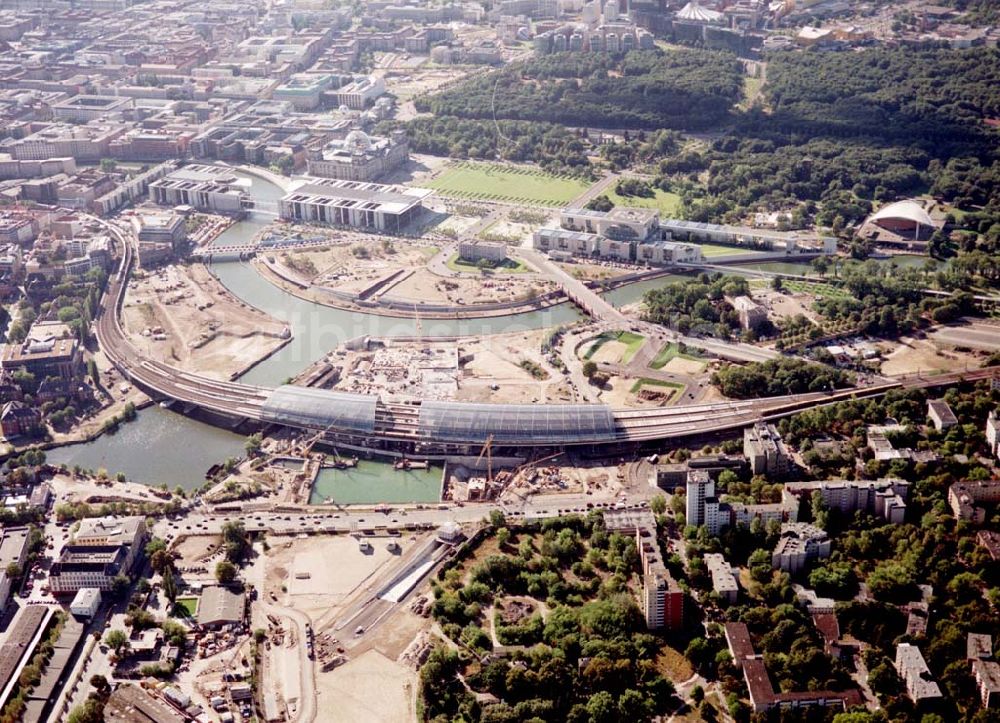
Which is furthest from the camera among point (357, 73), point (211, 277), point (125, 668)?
point (357, 73)

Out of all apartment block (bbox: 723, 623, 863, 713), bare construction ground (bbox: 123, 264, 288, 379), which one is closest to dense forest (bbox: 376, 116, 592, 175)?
bare construction ground (bbox: 123, 264, 288, 379)

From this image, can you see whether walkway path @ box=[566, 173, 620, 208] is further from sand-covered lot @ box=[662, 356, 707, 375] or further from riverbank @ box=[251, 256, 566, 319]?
sand-covered lot @ box=[662, 356, 707, 375]

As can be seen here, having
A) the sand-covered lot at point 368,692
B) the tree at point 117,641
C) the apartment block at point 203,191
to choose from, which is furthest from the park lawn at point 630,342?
the apartment block at point 203,191

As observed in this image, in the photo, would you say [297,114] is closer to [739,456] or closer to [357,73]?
[357,73]

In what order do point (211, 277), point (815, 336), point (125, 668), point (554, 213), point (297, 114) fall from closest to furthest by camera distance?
point (125, 668), point (815, 336), point (211, 277), point (554, 213), point (297, 114)

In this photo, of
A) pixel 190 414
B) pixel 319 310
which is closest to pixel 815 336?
pixel 319 310

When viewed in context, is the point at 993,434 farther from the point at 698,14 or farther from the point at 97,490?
the point at 698,14
